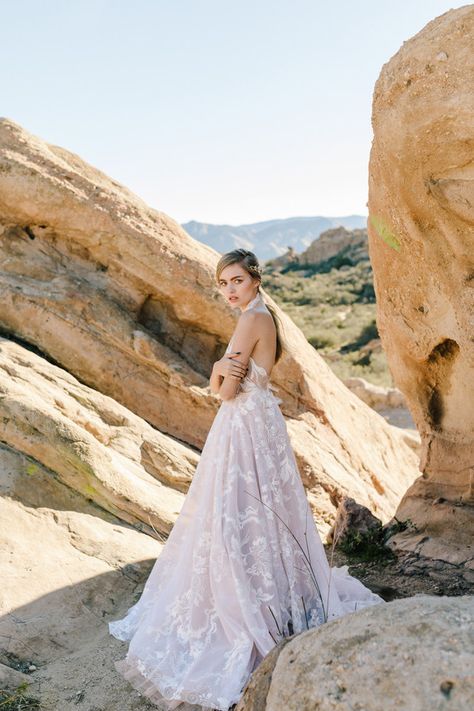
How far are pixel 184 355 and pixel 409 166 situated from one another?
11.8ft

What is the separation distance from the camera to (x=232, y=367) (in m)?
3.71

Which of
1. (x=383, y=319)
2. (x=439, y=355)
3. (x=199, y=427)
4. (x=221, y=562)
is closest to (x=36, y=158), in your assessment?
(x=199, y=427)

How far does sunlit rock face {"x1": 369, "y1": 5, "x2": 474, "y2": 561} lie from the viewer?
151 inches

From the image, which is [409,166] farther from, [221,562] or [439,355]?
[221,562]

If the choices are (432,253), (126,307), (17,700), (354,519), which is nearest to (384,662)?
(17,700)

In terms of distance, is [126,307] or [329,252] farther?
[329,252]

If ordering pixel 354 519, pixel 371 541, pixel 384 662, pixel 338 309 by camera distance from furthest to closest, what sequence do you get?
1. pixel 338 309
2. pixel 354 519
3. pixel 371 541
4. pixel 384 662

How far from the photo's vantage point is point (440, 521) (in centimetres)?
539

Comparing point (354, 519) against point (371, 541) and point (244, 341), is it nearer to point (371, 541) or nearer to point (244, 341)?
point (371, 541)

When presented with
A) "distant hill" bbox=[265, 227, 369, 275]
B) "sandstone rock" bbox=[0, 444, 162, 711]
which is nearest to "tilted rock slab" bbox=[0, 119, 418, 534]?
"sandstone rock" bbox=[0, 444, 162, 711]

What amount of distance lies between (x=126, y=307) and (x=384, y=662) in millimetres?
5406

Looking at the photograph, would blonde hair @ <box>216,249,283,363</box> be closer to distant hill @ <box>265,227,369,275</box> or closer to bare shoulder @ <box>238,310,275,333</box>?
bare shoulder @ <box>238,310,275,333</box>

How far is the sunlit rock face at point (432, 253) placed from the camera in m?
3.85

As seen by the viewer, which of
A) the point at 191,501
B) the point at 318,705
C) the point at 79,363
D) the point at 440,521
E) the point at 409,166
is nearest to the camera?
the point at 318,705
